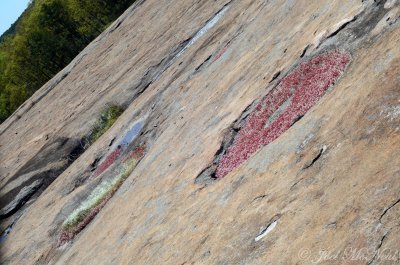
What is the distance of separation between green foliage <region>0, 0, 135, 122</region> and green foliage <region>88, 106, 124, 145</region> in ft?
236

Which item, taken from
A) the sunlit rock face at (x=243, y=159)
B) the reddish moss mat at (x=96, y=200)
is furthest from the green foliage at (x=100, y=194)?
the sunlit rock face at (x=243, y=159)

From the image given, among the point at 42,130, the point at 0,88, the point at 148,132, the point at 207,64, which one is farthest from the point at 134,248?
the point at 0,88

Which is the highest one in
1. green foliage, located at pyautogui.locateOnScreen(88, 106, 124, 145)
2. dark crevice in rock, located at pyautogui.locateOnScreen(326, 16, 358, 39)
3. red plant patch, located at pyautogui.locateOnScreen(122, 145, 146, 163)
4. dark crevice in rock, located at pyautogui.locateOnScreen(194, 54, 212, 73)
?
green foliage, located at pyautogui.locateOnScreen(88, 106, 124, 145)

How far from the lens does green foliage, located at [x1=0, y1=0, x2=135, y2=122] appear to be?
113 meters

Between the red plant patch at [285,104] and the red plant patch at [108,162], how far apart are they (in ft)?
53.8

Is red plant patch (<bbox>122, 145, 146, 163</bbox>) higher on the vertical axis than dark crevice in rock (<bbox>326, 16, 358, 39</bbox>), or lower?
lower

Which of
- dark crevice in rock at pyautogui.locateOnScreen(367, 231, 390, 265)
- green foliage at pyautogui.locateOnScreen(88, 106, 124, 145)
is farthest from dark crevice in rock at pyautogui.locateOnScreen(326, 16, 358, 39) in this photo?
green foliage at pyautogui.locateOnScreen(88, 106, 124, 145)

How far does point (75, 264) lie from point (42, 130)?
117 feet

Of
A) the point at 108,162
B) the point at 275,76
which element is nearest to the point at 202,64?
the point at 108,162

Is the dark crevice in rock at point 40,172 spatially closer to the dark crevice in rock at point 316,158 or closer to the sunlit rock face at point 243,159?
the sunlit rock face at point 243,159

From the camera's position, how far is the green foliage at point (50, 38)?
4432 inches

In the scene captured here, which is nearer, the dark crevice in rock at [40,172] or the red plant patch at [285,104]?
the red plant patch at [285,104]

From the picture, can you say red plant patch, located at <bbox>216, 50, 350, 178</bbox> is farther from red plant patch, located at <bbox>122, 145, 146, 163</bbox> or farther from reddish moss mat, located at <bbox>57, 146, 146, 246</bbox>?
reddish moss mat, located at <bbox>57, 146, 146, 246</bbox>

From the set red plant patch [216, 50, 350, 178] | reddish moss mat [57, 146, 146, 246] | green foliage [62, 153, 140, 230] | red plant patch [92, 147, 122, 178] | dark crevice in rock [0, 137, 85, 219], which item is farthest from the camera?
dark crevice in rock [0, 137, 85, 219]
